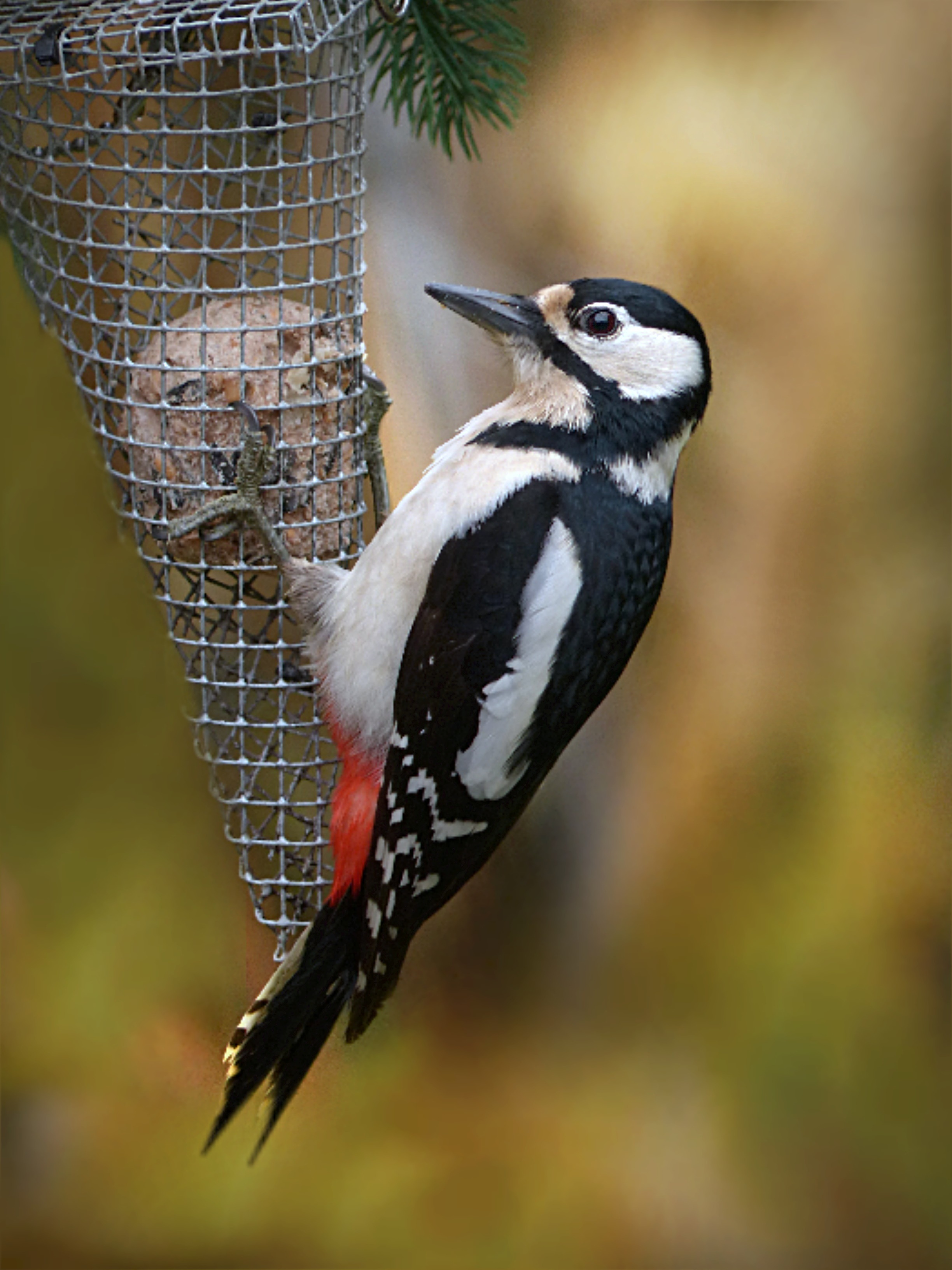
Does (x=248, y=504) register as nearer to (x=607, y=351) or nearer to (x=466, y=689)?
(x=466, y=689)

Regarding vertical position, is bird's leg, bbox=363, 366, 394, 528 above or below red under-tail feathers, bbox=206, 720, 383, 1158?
above

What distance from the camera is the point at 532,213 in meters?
1.89

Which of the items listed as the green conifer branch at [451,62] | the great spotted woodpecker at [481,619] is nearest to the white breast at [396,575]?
the great spotted woodpecker at [481,619]

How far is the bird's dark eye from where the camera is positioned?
1.40m

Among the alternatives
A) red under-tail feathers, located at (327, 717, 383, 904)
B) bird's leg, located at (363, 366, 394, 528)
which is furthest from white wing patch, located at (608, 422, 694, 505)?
red under-tail feathers, located at (327, 717, 383, 904)

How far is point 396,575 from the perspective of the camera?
1.39 metres

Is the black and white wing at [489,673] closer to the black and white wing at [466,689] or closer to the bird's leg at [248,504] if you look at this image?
the black and white wing at [466,689]

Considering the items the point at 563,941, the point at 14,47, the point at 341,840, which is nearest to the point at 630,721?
the point at 563,941

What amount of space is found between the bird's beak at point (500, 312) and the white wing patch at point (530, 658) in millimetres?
221

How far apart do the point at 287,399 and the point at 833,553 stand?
1.01 meters

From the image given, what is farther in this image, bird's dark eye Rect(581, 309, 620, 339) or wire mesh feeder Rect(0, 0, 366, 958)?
bird's dark eye Rect(581, 309, 620, 339)

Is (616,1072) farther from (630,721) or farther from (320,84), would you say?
(320,84)

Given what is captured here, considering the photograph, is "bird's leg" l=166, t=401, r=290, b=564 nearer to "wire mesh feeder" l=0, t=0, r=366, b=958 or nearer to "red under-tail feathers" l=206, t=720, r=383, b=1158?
"wire mesh feeder" l=0, t=0, r=366, b=958

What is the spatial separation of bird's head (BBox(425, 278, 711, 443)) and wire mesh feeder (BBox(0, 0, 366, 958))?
178 millimetres
